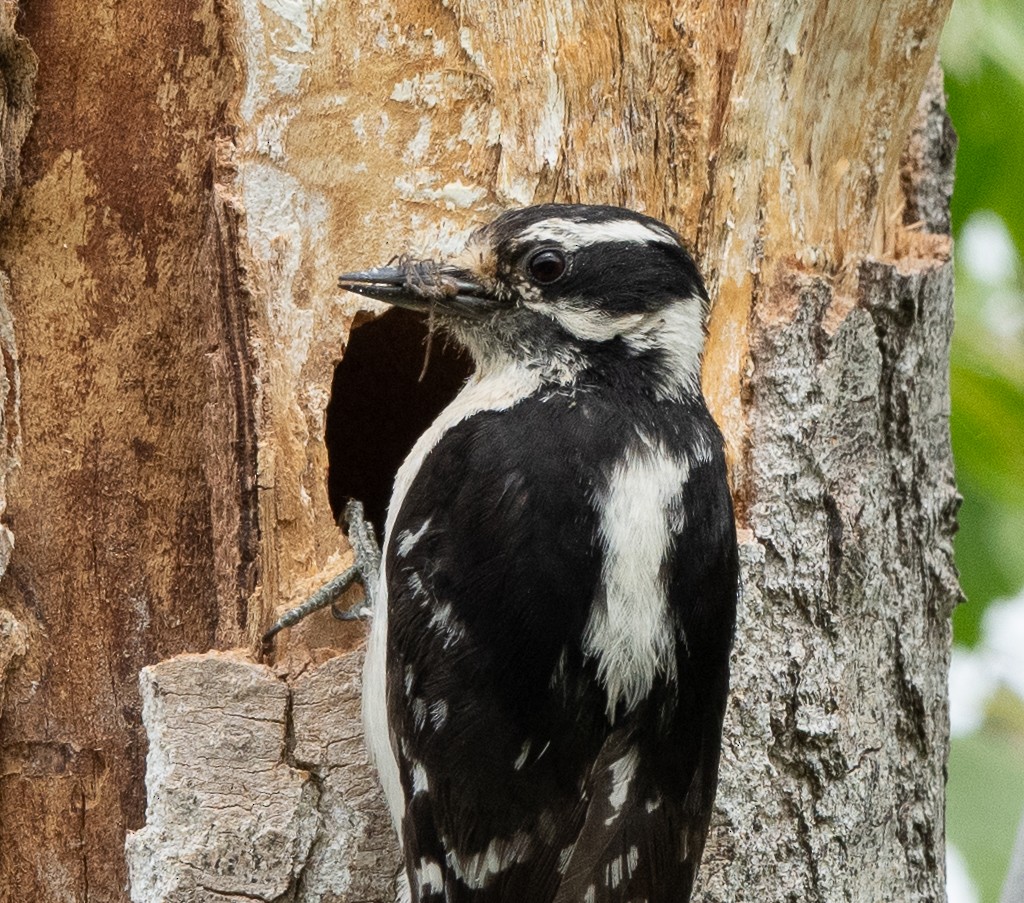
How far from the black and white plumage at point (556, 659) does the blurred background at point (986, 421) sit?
4.89 ft

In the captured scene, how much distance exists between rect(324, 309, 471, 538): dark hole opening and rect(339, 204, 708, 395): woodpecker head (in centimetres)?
37

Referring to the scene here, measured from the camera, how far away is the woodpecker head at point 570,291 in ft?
10.8

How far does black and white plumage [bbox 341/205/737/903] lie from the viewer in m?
3.05

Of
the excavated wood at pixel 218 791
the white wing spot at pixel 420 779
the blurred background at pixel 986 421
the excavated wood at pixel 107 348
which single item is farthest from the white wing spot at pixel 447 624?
the blurred background at pixel 986 421

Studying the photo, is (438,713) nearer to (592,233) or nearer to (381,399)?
(592,233)

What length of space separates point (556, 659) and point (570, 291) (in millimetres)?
862

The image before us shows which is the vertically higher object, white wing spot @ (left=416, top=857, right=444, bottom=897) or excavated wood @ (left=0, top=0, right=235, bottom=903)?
excavated wood @ (left=0, top=0, right=235, bottom=903)

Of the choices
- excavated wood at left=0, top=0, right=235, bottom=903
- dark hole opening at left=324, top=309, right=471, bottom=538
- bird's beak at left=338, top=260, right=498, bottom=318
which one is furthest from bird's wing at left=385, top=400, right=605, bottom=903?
dark hole opening at left=324, top=309, right=471, bottom=538

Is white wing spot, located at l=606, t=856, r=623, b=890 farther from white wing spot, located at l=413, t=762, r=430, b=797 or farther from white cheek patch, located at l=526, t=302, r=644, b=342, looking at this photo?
white cheek patch, located at l=526, t=302, r=644, b=342

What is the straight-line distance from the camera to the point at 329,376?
134 inches

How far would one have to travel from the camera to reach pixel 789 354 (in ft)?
11.5

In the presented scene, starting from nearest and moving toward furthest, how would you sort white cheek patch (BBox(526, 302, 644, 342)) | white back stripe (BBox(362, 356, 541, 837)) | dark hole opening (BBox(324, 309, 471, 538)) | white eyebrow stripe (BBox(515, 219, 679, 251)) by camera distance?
1. white back stripe (BBox(362, 356, 541, 837))
2. white eyebrow stripe (BBox(515, 219, 679, 251))
3. white cheek patch (BBox(526, 302, 644, 342))
4. dark hole opening (BBox(324, 309, 471, 538))

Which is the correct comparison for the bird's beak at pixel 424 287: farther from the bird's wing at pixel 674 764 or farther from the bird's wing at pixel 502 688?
the bird's wing at pixel 674 764

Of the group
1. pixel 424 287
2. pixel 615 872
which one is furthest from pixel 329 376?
pixel 615 872
